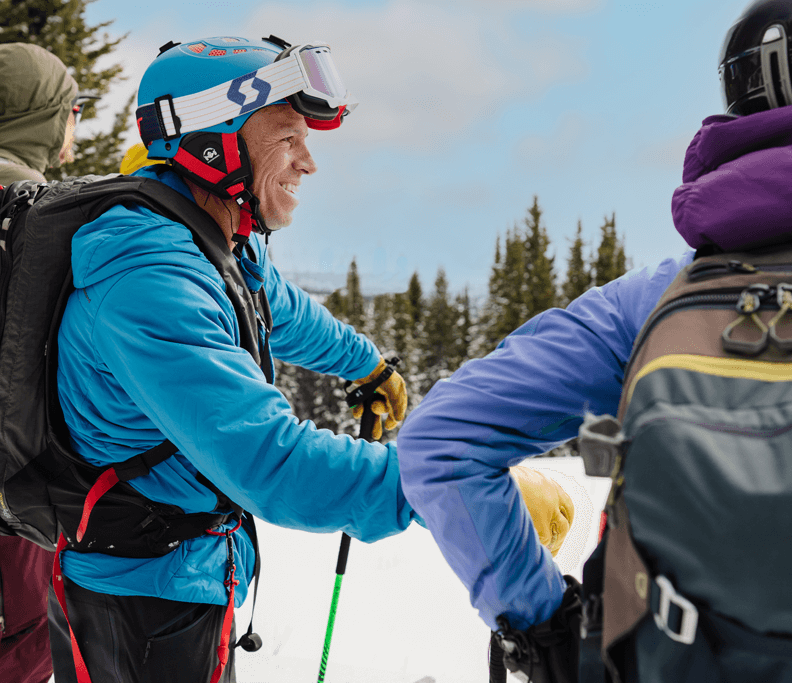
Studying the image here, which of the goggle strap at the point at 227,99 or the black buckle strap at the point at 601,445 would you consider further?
the goggle strap at the point at 227,99

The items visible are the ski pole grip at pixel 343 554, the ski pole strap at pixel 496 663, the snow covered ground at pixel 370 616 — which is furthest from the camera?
the snow covered ground at pixel 370 616

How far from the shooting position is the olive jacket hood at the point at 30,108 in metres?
3.41

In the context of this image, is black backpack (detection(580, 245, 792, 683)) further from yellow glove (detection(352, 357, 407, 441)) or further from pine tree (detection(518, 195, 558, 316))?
pine tree (detection(518, 195, 558, 316))

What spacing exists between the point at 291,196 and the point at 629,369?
1.74 meters

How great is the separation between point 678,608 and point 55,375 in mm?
1927

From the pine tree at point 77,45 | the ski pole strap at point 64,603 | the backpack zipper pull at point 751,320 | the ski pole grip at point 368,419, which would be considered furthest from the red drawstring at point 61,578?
the pine tree at point 77,45

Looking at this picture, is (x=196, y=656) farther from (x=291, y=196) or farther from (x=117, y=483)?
(x=291, y=196)

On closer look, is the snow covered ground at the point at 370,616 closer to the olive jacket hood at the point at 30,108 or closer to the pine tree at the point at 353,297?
the olive jacket hood at the point at 30,108

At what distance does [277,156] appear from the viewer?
235 cm

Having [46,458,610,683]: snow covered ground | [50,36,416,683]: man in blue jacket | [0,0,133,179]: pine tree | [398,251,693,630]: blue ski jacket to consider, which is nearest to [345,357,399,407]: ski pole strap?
[46,458,610,683]: snow covered ground

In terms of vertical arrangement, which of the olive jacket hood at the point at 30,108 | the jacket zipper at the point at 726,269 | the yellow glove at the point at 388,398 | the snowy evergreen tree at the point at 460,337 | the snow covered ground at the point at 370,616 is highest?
the olive jacket hood at the point at 30,108

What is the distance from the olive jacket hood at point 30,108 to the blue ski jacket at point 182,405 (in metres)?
1.97

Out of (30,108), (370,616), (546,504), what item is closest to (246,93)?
(546,504)

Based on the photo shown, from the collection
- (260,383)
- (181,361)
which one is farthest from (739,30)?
(181,361)
